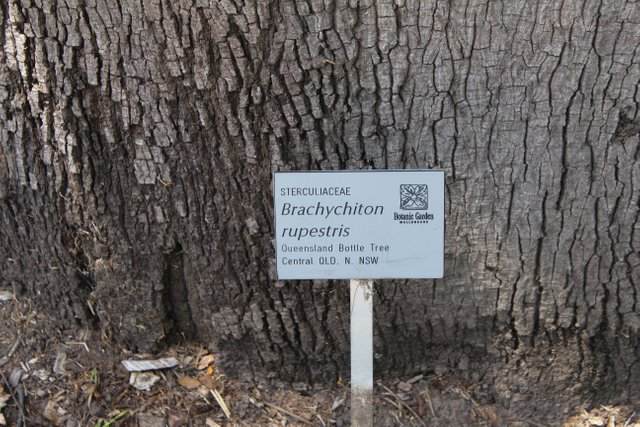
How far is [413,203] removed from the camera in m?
2.01

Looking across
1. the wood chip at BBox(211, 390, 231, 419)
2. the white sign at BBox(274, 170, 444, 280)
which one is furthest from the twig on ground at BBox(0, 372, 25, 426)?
the white sign at BBox(274, 170, 444, 280)

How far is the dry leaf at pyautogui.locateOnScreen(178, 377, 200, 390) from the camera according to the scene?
2.63 metres

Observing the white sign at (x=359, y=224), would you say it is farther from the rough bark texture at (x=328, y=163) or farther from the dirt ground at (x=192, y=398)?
the dirt ground at (x=192, y=398)

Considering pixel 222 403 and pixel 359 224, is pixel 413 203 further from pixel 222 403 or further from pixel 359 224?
pixel 222 403

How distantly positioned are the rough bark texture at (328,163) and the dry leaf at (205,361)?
10 cm

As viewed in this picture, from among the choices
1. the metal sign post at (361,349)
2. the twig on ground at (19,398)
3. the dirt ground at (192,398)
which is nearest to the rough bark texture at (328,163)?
the dirt ground at (192,398)

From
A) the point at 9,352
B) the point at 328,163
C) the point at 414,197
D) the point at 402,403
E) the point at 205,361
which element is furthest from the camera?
the point at 9,352

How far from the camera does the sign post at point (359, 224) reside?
6.55ft

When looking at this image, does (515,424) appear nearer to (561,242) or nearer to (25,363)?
(561,242)

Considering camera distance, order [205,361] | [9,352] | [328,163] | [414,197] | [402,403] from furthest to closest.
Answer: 1. [9,352]
2. [205,361]
3. [402,403]
4. [328,163]
5. [414,197]

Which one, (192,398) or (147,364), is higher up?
(147,364)

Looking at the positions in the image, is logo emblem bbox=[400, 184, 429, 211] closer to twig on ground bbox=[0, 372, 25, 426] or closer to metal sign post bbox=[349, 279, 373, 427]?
metal sign post bbox=[349, 279, 373, 427]

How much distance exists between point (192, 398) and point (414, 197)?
1233 millimetres

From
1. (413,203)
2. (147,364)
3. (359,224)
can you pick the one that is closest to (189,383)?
(147,364)
